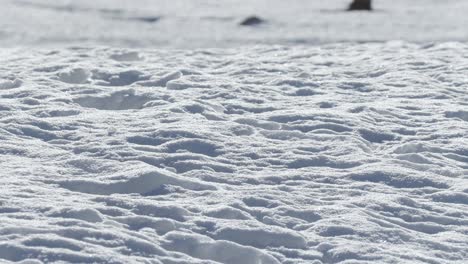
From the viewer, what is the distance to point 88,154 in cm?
620

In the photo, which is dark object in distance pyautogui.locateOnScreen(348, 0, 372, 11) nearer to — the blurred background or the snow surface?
the blurred background

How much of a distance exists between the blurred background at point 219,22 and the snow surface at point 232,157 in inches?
Result: 36.1

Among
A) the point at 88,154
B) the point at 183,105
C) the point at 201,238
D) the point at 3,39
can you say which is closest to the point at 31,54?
the point at 3,39

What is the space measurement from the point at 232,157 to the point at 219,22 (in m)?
5.73

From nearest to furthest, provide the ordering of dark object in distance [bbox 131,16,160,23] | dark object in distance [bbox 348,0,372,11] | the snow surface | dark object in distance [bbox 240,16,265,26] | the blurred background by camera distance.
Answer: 1. the snow surface
2. the blurred background
3. dark object in distance [bbox 240,16,265,26]
4. dark object in distance [bbox 131,16,160,23]
5. dark object in distance [bbox 348,0,372,11]

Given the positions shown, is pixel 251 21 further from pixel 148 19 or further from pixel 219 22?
pixel 148 19

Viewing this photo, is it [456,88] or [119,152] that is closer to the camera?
[119,152]

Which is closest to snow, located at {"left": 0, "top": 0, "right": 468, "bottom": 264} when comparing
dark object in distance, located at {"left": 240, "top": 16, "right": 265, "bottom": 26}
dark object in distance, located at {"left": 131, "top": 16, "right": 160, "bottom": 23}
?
dark object in distance, located at {"left": 240, "top": 16, "right": 265, "bottom": 26}

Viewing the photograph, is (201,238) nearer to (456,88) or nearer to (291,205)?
(291,205)

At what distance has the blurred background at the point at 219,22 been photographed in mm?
10492

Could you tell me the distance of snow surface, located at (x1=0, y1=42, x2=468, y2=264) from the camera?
15.8 ft

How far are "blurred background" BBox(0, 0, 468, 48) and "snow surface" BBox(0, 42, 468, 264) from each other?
3.01ft

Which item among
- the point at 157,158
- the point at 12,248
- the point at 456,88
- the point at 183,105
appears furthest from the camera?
the point at 456,88

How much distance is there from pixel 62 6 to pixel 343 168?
25.3 ft
